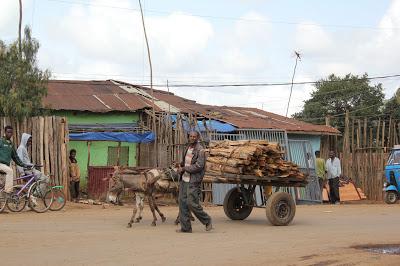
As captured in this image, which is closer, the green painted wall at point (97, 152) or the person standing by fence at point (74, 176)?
the person standing by fence at point (74, 176)

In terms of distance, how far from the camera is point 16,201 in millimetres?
14719

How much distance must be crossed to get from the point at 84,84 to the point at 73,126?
274 inches

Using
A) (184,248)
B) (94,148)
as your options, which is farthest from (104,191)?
(184,248)

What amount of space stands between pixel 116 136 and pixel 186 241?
1244cm

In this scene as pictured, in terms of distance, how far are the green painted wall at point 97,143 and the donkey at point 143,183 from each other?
11534mm

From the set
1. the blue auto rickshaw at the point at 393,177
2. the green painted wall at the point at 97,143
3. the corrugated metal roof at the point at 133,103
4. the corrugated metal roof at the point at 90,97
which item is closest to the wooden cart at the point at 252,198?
the corrugated metal roof at the point at 133,103

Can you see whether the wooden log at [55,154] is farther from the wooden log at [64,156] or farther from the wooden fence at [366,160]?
the wooden fence at [366,160]

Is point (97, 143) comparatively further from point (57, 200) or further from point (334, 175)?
point (334, 175)

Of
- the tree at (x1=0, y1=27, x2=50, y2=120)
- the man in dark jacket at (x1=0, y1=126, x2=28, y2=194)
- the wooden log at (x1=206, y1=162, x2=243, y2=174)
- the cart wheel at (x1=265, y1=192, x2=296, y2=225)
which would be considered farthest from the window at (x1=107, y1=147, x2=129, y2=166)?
the cart wheel at (x1=265, y1=192, x2=296, y2=225)

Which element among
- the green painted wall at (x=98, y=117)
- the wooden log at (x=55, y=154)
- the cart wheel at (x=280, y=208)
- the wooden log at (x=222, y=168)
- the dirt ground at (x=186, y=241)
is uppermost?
the green painted wall at (x=98, y=117)

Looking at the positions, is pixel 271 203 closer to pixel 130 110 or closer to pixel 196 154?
pixel 196 154

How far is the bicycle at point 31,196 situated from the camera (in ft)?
48.2

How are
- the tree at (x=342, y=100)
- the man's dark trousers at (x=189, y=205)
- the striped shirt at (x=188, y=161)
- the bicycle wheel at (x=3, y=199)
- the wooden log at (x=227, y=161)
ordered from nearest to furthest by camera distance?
the man's dark trousers at (x=189, y=205), the striped shirt at (x=188, y=161), the wooden log at (x=227, y=161), the bicycle wheel at (x=3, y=199), the tree at (x=342, y=100)

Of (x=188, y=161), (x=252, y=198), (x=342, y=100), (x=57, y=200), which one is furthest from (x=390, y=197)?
(x=342, y=100)
